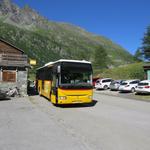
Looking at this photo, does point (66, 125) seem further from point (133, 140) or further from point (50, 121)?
point (133, 140)

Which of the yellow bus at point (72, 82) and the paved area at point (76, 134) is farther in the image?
the yellow bus at point (72, 82)

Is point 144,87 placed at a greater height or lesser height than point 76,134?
greater

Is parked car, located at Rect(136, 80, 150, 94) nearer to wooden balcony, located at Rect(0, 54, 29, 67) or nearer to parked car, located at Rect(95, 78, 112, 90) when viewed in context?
wooden balcony, located at Rect(0, 54, 29, 67)

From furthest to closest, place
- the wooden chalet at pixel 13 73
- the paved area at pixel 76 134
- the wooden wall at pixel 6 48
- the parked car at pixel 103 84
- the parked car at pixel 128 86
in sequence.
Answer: the wooden wall at pixel 6 48
the parked car at pixel 103 84
the parked car at pixel 128 86
the wooden chalet at pixel 13 73
the paved area at pixel 76 134

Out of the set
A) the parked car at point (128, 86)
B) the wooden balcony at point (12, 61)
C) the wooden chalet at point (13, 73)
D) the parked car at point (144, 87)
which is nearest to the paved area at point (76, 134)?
the wooden chalet at point (13, 73)

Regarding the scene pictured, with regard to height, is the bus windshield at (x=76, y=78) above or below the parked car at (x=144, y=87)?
above

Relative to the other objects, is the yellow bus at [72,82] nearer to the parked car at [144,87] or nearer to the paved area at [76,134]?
the paved area at [76,134]

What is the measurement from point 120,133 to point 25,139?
10.3ft

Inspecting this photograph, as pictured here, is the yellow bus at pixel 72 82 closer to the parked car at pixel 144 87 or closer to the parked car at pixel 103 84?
the parked car at pixel 144 87

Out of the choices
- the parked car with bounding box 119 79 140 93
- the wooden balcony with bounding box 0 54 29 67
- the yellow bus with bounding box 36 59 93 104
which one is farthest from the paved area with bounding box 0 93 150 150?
the parked car with bounding box 119 79 140 93

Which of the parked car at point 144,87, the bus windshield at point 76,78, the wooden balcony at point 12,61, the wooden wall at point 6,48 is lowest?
the parked car at point 144,87

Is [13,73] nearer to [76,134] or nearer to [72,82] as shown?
[72,82]

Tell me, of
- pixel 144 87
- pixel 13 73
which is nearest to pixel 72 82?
pixel 13 73

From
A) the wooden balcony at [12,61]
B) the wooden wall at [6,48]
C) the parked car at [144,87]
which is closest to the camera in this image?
the wooden balcony at [12,61]
